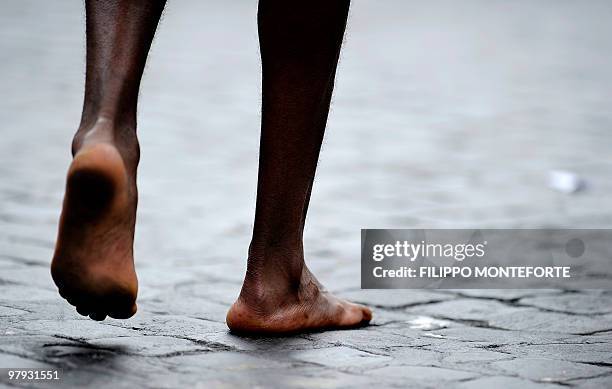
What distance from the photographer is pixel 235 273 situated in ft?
10.3

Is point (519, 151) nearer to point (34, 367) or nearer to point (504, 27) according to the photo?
point (34, 367)

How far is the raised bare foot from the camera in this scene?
1881 mm

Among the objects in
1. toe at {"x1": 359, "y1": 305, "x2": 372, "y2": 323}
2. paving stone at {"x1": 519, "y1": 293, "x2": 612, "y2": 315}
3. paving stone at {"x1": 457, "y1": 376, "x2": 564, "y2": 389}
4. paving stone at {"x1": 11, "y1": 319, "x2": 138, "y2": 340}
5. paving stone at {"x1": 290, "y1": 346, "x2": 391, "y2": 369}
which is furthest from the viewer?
paving stone at {"x1": 519, "y1": 293, "x2": 612, "y2": 315}

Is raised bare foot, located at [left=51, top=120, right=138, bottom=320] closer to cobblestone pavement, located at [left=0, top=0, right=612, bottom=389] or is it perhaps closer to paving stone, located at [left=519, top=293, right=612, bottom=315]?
cobblestone pavement, located at [left=0, top=0, right=612, bottom=389]

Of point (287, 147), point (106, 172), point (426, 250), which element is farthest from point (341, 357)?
point (426, 250)

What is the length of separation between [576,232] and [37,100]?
367 centimetres

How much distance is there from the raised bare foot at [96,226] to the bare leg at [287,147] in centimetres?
38

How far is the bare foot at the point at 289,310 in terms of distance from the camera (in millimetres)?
2281

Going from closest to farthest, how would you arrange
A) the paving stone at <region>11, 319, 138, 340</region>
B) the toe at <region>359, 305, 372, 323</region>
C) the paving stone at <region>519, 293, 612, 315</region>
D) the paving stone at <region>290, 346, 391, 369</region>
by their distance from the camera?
the paving stone at <region>290, 346, 391, 369</region>
the paving stone at <region>11, 319, 138, 340</region>
the toe at <region>359, 305, 372, 323</region>
the paving stone at <region>519, 293, 612, 315</region>

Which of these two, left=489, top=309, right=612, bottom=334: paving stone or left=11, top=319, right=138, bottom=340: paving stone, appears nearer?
left=11, top=319, right=138, bottom=340: paving stone

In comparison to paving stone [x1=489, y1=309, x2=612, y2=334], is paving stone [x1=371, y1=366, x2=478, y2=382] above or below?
below

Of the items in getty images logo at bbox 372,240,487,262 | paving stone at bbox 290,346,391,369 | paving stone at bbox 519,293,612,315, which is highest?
getty images logo at bbox 372,240,487,262

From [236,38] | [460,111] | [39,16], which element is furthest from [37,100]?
[39,16]

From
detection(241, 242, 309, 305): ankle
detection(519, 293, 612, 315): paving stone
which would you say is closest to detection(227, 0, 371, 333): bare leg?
detection(241, 242, 309, 305): ankle
